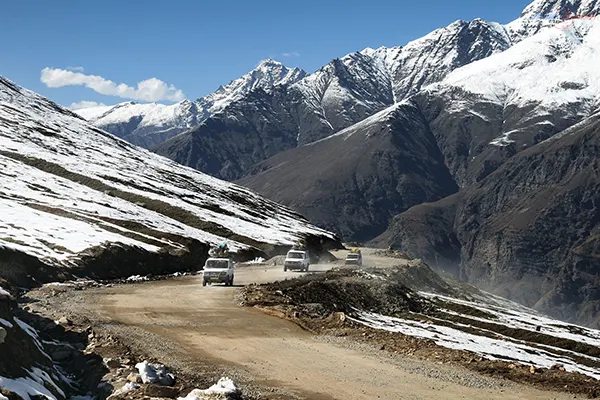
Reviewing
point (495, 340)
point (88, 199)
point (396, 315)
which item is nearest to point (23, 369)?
point (495, 340)

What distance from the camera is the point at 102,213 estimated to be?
90000 millimetres

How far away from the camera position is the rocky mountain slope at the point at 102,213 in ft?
184

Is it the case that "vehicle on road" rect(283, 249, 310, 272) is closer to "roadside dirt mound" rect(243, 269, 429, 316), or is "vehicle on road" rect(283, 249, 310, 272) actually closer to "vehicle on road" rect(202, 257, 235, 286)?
"roadside dirt mound" rect(243, 269, 429, 316)

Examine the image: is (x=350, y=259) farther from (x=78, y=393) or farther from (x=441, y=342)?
(x=78, y=393)

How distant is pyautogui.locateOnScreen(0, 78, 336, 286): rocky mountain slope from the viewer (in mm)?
56156

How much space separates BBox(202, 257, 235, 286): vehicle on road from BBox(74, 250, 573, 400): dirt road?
1397cm

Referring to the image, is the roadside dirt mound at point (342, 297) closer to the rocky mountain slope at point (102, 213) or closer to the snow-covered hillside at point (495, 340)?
the snow-covered hillside at point (495, 340)

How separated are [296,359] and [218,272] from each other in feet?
92.2

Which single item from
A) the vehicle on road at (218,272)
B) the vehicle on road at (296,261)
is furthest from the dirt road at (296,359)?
the vehicle on road at (296,261)

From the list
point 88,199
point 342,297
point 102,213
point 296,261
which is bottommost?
point 342,297

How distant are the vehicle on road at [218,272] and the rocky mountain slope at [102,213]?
1066 centimetres

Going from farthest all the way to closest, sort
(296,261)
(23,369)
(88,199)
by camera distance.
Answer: (88,199) → (296,261) → (23,369)

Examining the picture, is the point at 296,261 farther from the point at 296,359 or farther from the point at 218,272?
the point at 296,359

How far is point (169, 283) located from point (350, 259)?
4714 centimetres
